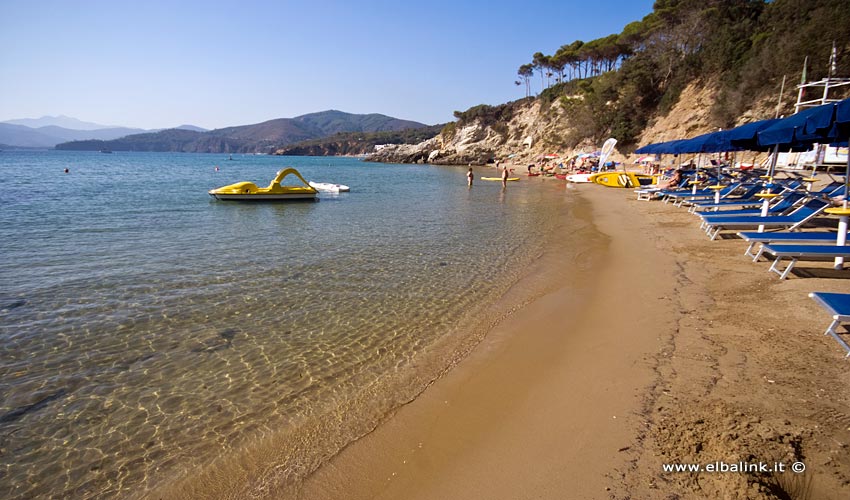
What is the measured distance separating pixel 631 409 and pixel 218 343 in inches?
198

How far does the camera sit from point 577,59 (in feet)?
243

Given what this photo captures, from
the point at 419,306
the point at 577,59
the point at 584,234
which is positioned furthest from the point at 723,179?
the point at 577,59

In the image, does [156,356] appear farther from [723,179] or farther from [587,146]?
[587,146]

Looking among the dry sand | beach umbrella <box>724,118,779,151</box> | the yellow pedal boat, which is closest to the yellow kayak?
beach umbrella <box>724,118,779,151</box>

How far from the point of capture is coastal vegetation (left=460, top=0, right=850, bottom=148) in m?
27.4

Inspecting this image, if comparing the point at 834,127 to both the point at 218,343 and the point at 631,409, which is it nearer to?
the point at 631,409

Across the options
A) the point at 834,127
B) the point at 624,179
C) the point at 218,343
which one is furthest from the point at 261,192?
the point at 624,179

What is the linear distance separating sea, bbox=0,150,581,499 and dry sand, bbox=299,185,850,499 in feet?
1.65

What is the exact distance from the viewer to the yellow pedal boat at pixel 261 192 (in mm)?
19672

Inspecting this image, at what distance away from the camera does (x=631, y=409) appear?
12.5 ft

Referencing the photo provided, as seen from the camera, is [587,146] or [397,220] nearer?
[397,220]

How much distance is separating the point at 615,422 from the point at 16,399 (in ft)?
19.9

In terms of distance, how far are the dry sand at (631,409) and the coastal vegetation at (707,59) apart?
25.4m

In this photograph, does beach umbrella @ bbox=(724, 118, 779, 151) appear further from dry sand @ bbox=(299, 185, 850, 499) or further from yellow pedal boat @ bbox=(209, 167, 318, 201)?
yellow pedal boat @ bbox=(209, 167, 318, 201)
